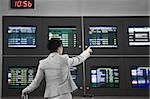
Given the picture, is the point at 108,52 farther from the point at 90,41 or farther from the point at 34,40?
the point at 34,40

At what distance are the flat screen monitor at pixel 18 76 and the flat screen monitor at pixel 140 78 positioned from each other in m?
1.31

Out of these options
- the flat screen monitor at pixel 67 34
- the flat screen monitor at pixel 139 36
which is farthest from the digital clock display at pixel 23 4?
the flat screen monitor at pixel 139 36

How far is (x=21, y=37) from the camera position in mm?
3451

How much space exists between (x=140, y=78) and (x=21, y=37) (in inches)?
63.5

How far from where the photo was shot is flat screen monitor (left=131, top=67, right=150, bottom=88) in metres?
3.44

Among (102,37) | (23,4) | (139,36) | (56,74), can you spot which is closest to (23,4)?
(23,4)

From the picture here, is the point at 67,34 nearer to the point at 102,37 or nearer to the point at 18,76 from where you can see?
the point at 102,37

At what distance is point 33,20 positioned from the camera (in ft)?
11.4

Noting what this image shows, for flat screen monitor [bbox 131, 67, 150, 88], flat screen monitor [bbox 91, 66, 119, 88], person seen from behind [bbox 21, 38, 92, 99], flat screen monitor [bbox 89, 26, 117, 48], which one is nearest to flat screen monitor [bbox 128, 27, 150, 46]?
flat screen monitor [bbox 89, 26, 117, 48]

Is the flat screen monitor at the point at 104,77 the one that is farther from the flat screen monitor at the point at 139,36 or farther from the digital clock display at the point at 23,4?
the digital clock display at the point at 23,4

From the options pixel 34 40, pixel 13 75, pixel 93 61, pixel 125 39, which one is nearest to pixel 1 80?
pixel 13 75

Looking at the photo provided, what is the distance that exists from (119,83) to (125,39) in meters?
0.57

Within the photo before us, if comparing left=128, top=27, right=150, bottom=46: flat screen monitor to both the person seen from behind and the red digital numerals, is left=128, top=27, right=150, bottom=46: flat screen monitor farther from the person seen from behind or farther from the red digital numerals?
the red digital numerals

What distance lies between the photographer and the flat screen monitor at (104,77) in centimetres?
343
